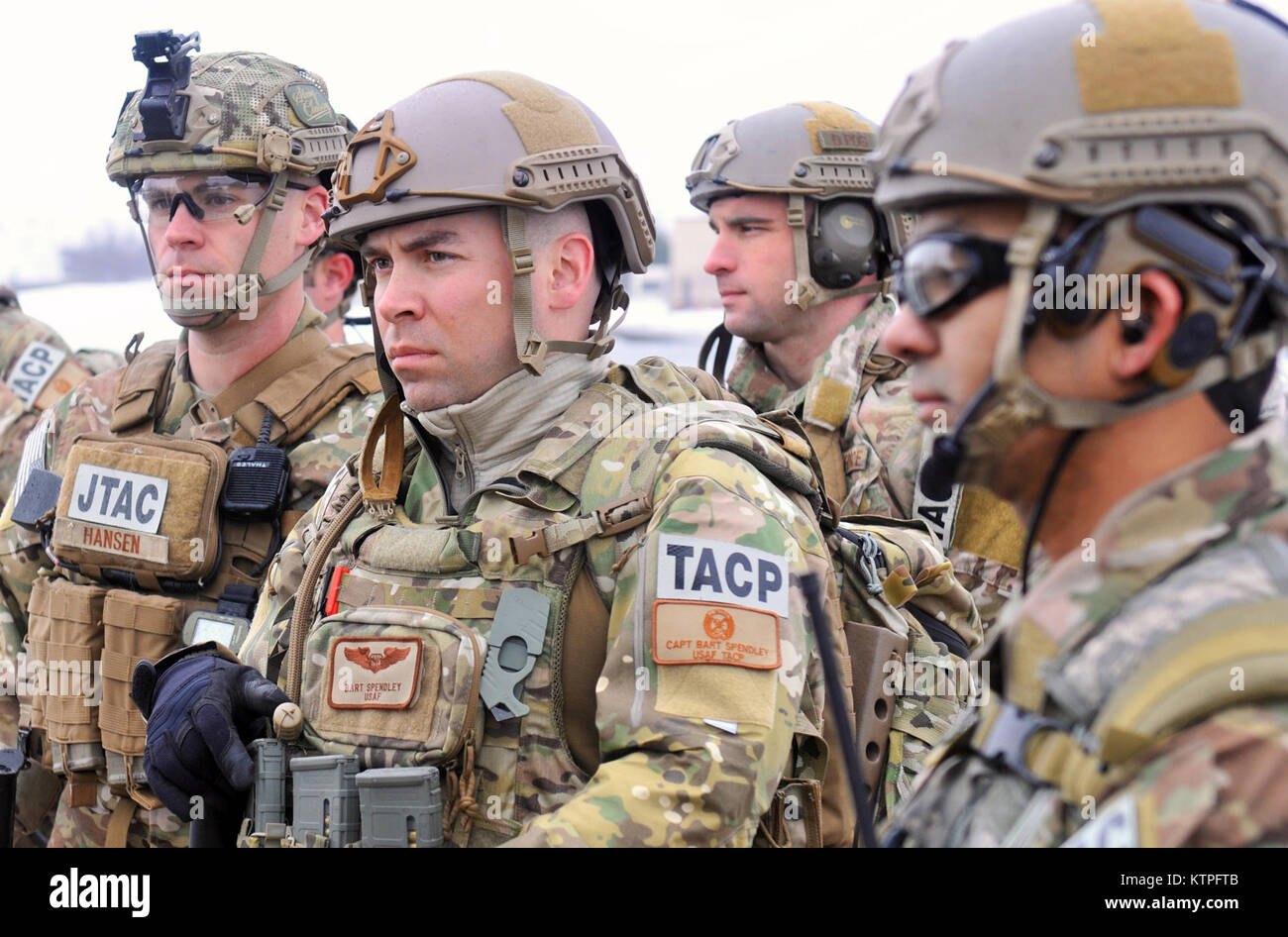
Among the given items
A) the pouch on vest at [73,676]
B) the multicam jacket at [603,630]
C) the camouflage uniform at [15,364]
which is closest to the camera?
the multicam jacket at [603,630]

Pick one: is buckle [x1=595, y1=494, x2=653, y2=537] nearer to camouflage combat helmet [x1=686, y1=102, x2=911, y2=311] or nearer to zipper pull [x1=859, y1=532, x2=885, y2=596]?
zipper pull [x1=859, y1=532, x2=885, y2=596]

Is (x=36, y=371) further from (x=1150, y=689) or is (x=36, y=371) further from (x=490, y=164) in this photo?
(x=1150, y=689)

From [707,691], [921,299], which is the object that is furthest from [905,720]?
[921,299]

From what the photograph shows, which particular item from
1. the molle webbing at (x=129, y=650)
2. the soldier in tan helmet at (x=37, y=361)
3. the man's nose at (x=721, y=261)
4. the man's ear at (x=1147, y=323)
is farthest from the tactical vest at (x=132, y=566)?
the man's ear at (x=1147, y=323)

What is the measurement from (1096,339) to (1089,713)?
1.60 ft

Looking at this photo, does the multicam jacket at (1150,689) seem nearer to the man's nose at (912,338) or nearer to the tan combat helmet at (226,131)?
the man's nose at (912,338)

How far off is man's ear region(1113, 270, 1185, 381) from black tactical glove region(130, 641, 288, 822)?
85.0 inches

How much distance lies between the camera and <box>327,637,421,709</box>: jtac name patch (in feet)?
10.00

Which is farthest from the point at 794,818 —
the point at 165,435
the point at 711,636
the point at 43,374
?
the point at 43,374

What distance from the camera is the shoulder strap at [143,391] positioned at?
16.4ft

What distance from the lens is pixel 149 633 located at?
4574 millimetres

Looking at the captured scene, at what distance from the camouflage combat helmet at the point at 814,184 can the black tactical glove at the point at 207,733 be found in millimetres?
3381
